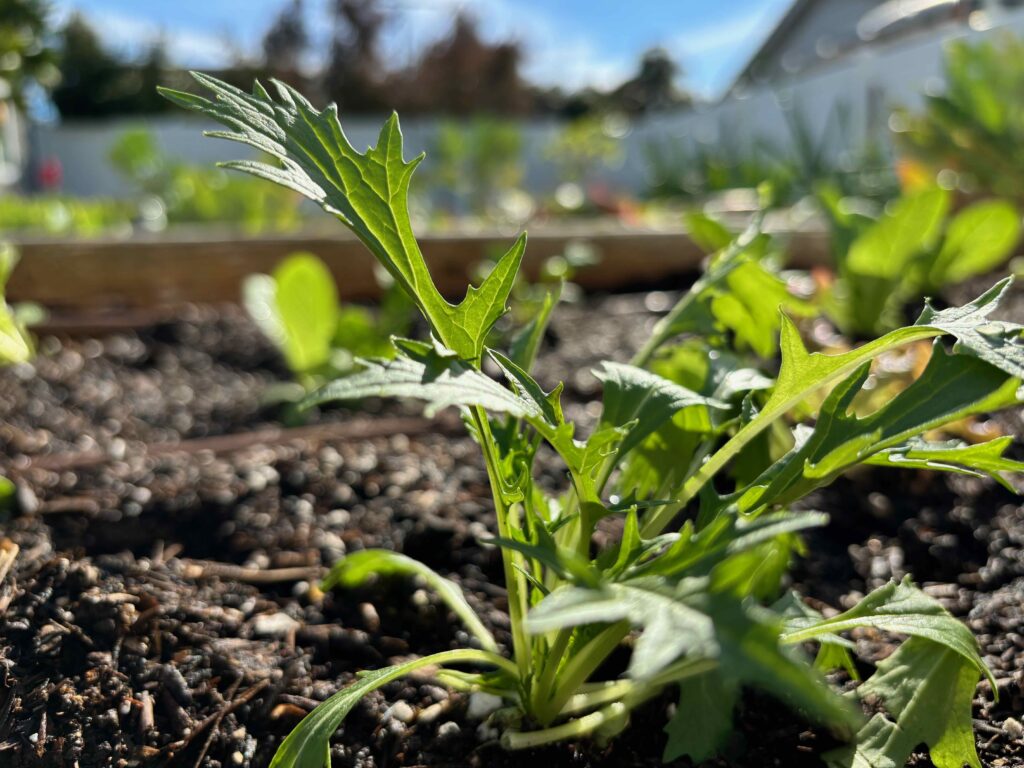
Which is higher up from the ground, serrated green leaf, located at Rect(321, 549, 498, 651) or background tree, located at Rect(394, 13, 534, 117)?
background tree, located at Rect(394, 13, 534, 117)

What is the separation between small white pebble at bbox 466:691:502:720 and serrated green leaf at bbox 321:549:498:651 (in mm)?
49

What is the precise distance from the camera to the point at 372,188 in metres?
0.77

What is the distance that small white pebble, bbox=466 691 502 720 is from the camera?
891mm

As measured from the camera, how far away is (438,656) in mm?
773

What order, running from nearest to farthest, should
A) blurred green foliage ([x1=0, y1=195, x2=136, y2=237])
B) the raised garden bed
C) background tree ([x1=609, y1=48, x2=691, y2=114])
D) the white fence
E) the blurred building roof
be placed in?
the raised garden bed → blurred green foliage ([x1=0, y1=195, x2=136, y2=237]) → the white fence → the blurred building roof → background tree ([x1=609, y1=48, x2=691, y2=114])

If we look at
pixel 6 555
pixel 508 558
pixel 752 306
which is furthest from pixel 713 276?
pixel 6 555

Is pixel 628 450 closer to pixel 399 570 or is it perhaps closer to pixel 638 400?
pixel 638 400

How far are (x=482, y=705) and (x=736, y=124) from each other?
1196 centimetres

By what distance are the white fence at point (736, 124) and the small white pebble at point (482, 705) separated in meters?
1.00

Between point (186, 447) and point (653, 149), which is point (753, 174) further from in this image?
point (186, 447)

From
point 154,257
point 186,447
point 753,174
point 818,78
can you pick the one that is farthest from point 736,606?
point 818,78

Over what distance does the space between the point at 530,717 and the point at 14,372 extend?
1974mm

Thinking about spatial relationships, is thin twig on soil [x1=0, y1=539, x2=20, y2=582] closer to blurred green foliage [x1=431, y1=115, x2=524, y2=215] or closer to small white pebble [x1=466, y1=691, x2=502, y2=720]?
small white pebble [x1=466, y1=691, x2=502, y2=720]

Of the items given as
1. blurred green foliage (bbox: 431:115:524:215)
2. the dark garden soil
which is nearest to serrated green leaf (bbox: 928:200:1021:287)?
the dark garden soil
